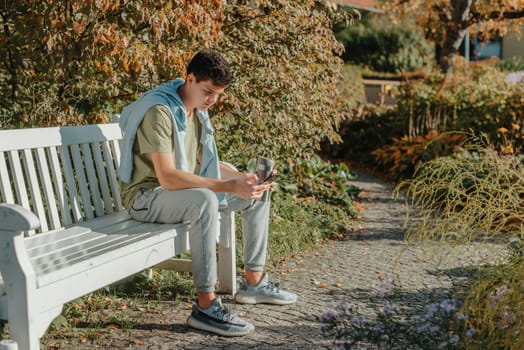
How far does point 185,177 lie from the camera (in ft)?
12.7

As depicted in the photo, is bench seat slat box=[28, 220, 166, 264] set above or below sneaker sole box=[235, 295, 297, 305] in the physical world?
above

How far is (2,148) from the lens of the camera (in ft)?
12.0

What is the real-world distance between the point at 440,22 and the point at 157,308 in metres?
13.4

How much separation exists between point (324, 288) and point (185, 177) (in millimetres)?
1566

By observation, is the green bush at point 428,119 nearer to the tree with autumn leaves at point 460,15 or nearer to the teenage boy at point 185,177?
the tree with autumn leaves at point 460,15

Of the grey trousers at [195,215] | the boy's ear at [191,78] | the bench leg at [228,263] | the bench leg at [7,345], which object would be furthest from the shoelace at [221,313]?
the bench leg at [7,345]

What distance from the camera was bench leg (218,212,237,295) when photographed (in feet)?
15.0

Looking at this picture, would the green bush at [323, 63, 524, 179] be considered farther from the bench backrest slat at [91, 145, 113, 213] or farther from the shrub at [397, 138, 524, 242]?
the bench backrest slat at [91, 145, 113, 213]

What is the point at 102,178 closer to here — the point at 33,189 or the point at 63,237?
the point at 33,189

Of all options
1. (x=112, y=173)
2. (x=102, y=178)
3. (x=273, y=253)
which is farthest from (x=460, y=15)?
(x=102, y=178)

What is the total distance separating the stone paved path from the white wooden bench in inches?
17.0

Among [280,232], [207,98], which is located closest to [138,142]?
[207,98]

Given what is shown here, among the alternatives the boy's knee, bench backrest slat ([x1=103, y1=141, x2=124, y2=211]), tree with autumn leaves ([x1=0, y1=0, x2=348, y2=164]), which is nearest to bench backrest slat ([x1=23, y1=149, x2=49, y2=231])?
bench backrest slat ([x1=103, y1=141, x2=124, y2=211])

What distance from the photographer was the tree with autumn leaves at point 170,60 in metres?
4.79
